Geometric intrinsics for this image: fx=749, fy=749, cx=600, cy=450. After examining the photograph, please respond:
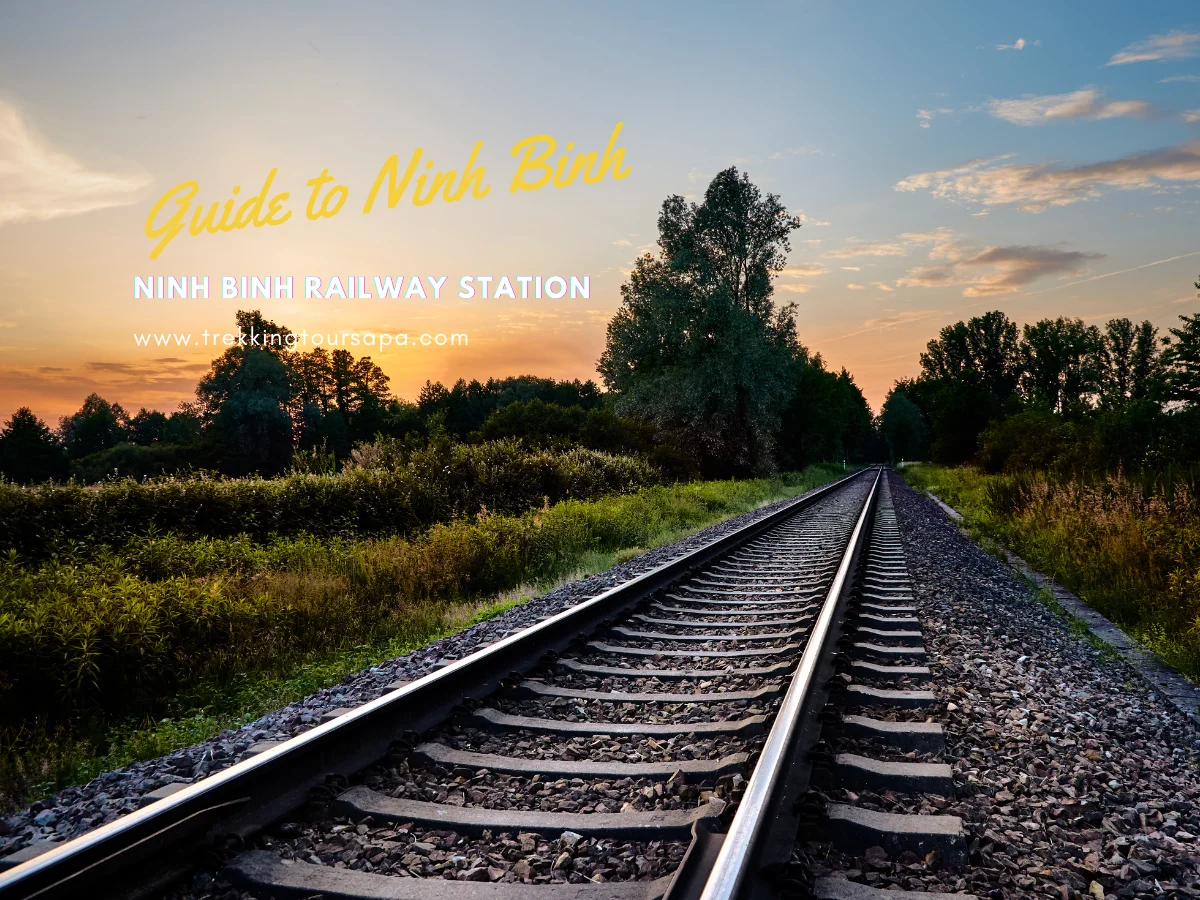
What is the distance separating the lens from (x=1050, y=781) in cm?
300

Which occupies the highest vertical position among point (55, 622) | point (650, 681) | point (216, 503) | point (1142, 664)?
point (216, 503)

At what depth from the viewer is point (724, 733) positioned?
3354 mm

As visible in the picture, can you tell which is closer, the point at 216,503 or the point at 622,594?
the point at 622,594

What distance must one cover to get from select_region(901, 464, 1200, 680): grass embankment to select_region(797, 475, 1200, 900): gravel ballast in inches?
33.1

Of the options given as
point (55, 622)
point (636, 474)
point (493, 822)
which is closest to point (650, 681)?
point (493, 822)

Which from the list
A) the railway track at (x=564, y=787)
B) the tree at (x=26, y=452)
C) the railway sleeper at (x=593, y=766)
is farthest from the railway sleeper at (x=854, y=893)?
the tree at (x=26, y=452)

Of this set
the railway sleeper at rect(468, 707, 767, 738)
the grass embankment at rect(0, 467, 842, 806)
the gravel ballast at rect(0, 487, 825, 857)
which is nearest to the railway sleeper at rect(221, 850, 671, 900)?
the gravel ballast at rect(0, 487, 825, 857)

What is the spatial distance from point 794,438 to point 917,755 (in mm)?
53038

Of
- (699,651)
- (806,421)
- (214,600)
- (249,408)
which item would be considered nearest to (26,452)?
(249,408)

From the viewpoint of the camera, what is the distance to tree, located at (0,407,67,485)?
5744 cm

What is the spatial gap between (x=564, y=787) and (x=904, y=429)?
129196 millimetres

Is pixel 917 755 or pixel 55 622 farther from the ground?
pixel 55 622

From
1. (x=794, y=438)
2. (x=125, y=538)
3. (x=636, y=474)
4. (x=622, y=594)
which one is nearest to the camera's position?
(x=622, y=594)

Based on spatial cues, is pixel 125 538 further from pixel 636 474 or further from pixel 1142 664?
pixel 636 474
